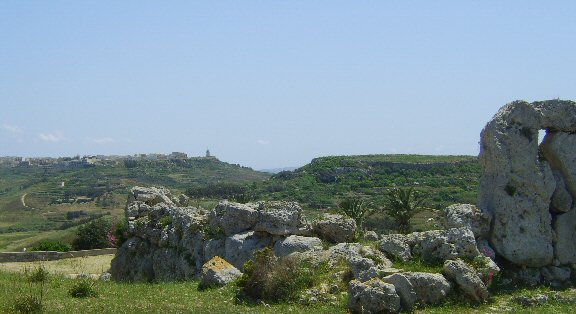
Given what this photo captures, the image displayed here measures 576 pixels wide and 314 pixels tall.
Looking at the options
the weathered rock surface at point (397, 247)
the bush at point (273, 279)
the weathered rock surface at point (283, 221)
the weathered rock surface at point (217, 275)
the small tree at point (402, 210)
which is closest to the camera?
the bush at point (273, 279)

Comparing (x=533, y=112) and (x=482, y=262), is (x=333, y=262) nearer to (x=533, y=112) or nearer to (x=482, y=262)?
(x=482, y=262)

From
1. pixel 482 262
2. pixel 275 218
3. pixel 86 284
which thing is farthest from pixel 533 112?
pixel 86 284

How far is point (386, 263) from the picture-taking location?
18.8m

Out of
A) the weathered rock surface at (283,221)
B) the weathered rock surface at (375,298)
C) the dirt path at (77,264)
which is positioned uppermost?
the weathered rock surface at (283,221)

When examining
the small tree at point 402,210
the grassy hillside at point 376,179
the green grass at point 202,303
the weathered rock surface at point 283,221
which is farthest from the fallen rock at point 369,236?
the grassy hillside at point 376,179

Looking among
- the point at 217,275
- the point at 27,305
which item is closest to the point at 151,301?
the point at 217,275

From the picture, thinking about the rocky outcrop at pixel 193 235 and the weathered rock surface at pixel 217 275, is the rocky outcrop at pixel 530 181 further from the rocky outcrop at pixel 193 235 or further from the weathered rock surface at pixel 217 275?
the weathered rock surface at pixel 217 275

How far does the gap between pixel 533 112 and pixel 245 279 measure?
11.7m

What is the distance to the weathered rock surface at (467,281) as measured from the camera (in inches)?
666

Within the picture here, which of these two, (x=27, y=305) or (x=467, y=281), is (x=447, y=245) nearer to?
(x=467, y=281)

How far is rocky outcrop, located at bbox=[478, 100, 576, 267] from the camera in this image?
771 inches

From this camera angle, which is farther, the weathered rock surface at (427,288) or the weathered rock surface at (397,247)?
the weathered rock surface at (397,247)

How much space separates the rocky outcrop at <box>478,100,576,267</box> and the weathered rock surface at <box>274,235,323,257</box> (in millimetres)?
6495

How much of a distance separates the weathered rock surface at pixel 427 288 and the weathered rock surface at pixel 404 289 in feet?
1.01
